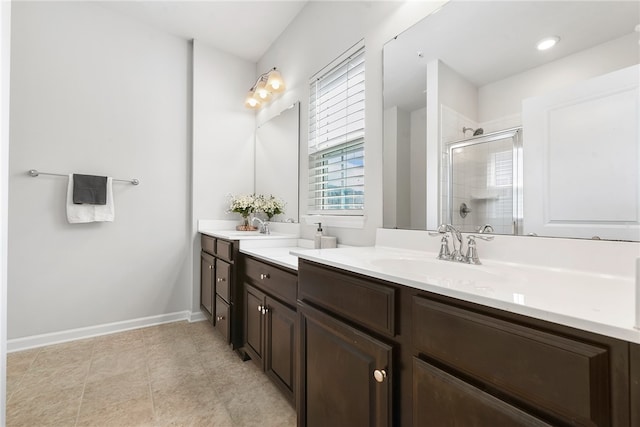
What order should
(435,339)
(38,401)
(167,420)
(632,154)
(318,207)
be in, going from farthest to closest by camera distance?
(318,207)
(38,401)
(167,420)
(632,154)
(435,339)

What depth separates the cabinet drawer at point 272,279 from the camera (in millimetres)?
1409

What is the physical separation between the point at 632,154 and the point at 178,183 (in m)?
3.13

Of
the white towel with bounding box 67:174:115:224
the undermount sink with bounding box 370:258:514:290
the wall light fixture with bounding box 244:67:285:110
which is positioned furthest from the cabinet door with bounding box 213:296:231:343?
the wall light fixture with bounding box 244:67:285:110

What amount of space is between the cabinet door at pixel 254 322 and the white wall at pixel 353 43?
66 centimetres

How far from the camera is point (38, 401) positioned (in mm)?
1610

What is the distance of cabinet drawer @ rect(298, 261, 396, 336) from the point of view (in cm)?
86

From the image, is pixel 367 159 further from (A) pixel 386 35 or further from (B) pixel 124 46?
(B) pixel 124 46

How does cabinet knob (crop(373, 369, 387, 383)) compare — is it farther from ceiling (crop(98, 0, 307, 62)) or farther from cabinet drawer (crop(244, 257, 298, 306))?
ceiling (crop(98, 0, 307, 62))

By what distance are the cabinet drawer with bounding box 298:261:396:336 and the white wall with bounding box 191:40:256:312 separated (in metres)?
2.05

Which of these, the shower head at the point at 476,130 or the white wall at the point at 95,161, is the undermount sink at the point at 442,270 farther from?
the white wall at the point at 95,161

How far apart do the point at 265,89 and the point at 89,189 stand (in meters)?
1.77

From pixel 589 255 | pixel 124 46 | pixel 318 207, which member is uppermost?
pixel 124 46

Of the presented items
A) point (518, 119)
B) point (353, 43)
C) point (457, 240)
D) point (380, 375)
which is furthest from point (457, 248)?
point (353, 43)

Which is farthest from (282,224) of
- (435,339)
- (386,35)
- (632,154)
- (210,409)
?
(632,154)
